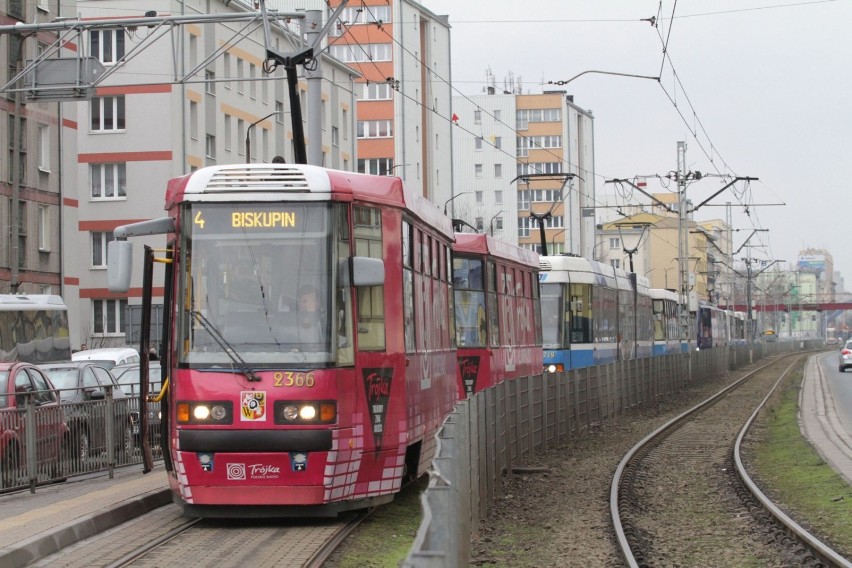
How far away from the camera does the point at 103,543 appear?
12234 mm

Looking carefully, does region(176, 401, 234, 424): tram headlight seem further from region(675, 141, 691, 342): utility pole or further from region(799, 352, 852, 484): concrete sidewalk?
region(675, 141, 691, 342): utility pole

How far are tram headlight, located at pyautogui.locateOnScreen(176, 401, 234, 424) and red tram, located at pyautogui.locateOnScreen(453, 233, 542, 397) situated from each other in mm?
8422

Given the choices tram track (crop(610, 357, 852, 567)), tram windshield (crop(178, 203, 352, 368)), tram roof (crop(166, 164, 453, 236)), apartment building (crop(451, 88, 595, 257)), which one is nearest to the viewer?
tram track (crop(610, 357, 852, 567))

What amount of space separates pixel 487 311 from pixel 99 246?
41.5 meters

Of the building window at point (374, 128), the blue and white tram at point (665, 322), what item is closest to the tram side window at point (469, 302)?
the blue and white tram at point (665, 322)

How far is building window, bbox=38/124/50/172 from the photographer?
50219mm

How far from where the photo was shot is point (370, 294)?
1320 cm

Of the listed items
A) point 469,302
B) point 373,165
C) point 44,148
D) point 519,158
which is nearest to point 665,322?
point 44,148

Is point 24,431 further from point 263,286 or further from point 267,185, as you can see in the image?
point 267,185

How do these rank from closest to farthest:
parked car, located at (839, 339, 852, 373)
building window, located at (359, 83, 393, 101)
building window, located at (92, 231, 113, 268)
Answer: building window, located at (92, 231, 113, 268), parked car, located at (839, 339, 852, 373), building window, located at (359, 83, 393, 101)

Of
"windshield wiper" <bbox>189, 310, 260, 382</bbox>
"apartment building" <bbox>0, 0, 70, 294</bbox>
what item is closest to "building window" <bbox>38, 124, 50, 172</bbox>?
"apartment building" <bbox>0, 0, 70, 294</bbox>

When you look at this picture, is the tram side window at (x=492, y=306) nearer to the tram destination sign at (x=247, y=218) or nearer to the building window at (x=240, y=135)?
the tram destination sign at (x=247, y=218)

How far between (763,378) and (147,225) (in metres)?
49.6

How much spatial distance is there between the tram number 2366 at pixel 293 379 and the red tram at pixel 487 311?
8.24m
